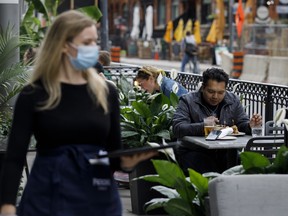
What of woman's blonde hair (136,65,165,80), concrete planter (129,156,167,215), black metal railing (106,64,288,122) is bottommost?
concrete planter (129,156,167,215)

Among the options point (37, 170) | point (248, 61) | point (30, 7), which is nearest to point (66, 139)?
point (37, 170)

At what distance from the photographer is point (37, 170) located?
16.5 ft

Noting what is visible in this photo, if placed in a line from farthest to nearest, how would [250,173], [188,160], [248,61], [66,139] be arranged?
[248,61] → [188,160] → [250,173] → [66,139]

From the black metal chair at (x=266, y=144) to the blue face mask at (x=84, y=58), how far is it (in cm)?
412

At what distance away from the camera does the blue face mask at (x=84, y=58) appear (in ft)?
16.1

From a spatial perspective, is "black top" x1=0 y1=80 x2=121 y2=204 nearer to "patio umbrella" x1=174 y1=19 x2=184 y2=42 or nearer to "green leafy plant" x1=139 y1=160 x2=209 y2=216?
"green leafy plant" x1=139 y1=160 x2=209 y2=216

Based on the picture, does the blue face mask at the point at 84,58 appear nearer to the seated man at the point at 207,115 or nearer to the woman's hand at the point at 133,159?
the woman's hand at the point at 133,159

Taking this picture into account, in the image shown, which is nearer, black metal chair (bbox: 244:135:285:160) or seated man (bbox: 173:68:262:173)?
black metal chair (bbox: 244:135:285:160)

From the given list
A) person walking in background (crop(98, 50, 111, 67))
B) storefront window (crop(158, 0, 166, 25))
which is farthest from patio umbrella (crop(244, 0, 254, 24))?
person walking in background (crop(98, 50, 111, 67))

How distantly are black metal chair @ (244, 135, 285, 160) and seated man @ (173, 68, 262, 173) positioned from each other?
26cm

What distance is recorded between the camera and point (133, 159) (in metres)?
5.02

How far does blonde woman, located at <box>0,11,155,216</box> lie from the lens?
4.92 m

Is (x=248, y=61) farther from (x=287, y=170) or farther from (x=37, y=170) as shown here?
(x=37, y=170)

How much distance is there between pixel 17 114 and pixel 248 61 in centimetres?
3369
